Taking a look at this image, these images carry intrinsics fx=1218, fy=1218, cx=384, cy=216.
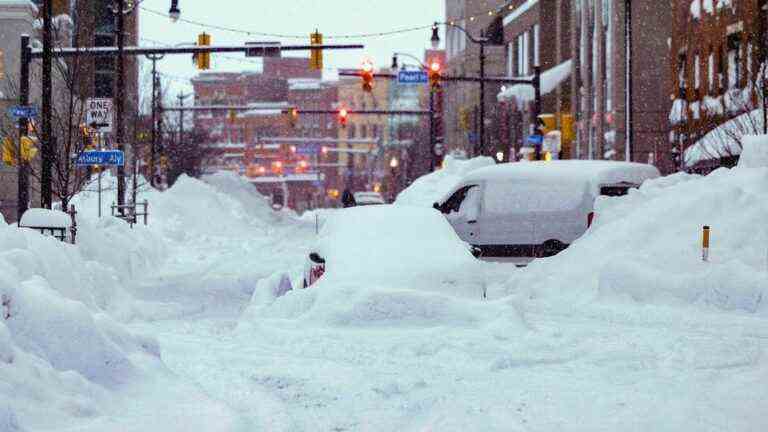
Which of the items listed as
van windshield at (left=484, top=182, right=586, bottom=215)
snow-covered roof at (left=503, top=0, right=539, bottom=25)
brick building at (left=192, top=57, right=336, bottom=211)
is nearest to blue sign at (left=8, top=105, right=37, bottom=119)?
van windshield at (left=484, top=182, right=586, bottom=215)

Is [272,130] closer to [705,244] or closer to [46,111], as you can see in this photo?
[46,111]

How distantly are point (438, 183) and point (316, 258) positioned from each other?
32.0 m

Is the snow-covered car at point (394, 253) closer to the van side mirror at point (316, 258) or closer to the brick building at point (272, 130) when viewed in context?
the van side mirror at point (316, 258)

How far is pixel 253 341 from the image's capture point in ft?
38.7

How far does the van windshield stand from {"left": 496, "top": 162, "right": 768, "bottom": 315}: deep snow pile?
6.18 ft

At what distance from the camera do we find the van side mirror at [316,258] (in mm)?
14477

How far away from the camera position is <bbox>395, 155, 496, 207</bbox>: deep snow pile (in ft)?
143

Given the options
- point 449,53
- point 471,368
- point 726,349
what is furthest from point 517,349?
point 449,53

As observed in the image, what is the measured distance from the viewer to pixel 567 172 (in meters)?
23.2

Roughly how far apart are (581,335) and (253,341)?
3.36m

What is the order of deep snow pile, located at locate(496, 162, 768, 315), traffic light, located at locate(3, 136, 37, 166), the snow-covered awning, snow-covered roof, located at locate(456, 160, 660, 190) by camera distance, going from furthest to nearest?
the snow-covered awning, traffic light, located at locate(3, 136, 37, 166), snow-covered roof, located at locate(456, 160, 660, 190), deep snow pile, located at locate(496, 162, 768, 315)

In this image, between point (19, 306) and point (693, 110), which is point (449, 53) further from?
point (19, 306)

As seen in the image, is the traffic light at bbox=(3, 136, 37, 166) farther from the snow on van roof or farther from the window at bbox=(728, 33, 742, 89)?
the window at bbox=(728, 33, 742, 89)

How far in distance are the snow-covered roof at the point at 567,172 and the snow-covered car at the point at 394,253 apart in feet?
25.1
